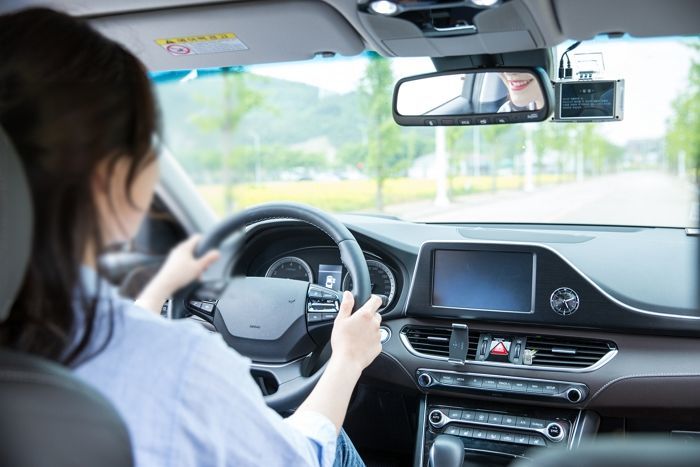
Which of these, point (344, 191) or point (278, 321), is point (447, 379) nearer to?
point (278, 321)

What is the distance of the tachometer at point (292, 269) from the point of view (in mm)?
3539

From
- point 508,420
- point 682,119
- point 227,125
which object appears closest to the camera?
point 227,125

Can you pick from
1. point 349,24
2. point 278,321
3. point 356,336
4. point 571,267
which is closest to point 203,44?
point 349,24

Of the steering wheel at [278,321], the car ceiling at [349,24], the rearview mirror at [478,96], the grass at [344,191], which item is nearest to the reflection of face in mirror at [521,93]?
the rearview mirror at [478,96]

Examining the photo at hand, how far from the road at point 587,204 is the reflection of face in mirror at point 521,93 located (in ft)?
3.03

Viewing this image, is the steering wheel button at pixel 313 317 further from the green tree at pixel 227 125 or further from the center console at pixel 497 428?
the green tree at pixel 227 125

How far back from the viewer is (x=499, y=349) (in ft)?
10.7

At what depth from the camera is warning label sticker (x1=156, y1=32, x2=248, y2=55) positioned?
108 inches

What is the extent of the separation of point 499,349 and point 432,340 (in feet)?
1.01

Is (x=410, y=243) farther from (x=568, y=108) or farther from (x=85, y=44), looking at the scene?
(x=85, y=44)

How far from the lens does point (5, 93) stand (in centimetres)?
113

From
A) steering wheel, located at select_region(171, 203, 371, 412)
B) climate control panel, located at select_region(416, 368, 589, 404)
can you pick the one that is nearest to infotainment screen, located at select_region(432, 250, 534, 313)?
climate control panel, located at select_region(416, 368, 589, 404)

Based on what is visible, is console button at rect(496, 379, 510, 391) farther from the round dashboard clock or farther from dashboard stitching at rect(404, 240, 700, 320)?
dashboard stitching at rect(404, 240, 700, 320)

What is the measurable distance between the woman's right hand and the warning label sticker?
111 cm
